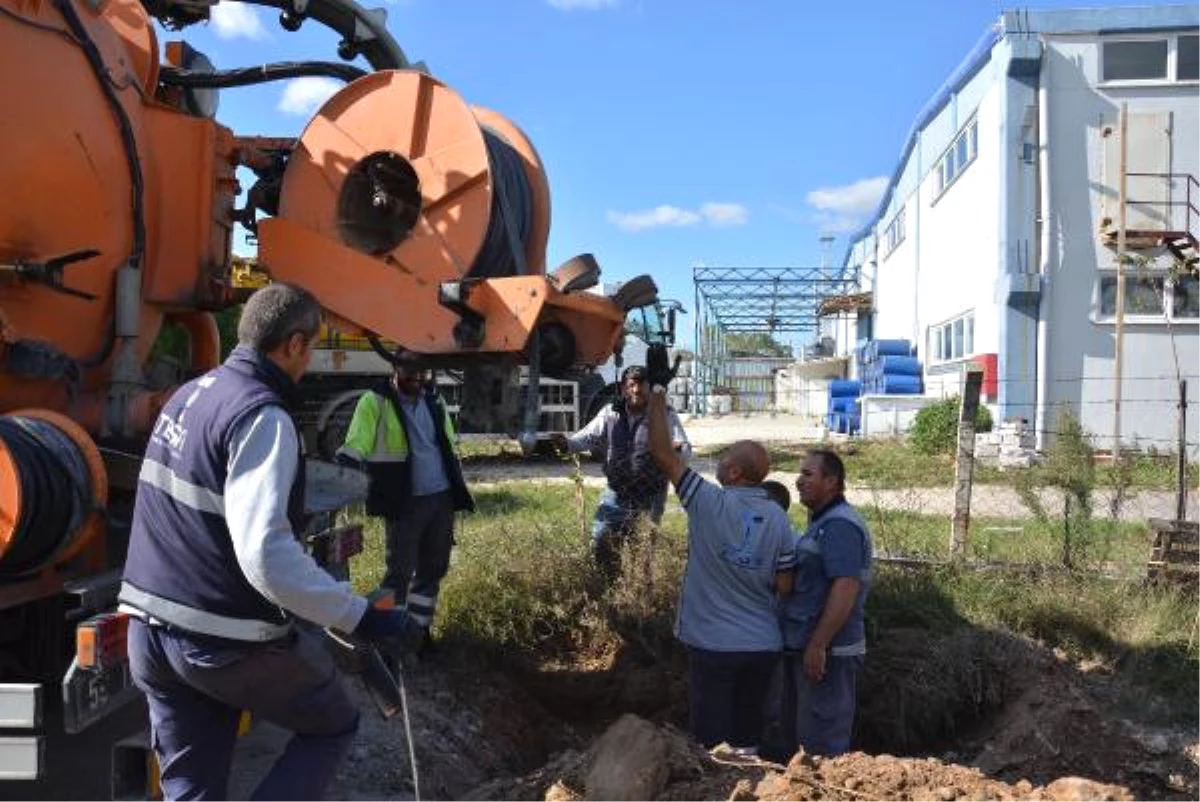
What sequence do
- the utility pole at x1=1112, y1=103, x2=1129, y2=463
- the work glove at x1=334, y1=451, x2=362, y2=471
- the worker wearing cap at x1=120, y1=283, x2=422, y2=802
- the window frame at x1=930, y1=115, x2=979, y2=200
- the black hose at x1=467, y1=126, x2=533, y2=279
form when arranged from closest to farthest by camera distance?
the worker wearing cap at x1=120, y1=283, x2=422, y2=802
the black hose at x1=467, y1=126, x2=533, y2=279
the work glove at x1=334, y1=451, x2=362, y2=471
the utility pole at x1=1112, y1=103, x2=1129, y2=463
the window frame at x1=930, y1=115, x2=979, y2=200

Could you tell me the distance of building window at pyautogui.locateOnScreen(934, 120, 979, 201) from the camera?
2011 centimetres

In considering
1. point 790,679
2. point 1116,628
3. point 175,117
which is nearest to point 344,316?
point 175,117

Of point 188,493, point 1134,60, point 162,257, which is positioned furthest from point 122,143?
point 1134,60

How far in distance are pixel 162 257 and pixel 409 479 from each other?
1.84m

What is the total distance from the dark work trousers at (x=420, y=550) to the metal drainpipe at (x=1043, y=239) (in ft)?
44.9

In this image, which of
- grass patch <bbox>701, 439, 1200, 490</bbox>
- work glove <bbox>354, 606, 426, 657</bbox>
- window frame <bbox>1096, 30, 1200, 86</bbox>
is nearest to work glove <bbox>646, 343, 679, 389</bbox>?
work glove <bbox>354, 606, 426, 657</bbox>

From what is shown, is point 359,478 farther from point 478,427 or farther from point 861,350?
point 861,350

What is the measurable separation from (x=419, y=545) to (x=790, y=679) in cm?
217

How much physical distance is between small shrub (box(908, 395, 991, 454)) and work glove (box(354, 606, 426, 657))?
15.2 m

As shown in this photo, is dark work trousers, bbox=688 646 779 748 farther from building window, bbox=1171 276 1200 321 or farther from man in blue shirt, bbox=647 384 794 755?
building window, bbox=1171 276 1200 321

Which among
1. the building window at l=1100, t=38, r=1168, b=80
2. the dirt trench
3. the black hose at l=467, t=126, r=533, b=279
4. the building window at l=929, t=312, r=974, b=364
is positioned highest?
the building window at l=1100, t=38, r=1168, b=80

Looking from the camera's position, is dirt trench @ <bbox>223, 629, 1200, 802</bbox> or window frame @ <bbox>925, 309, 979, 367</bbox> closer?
dirt trench @ <bbox>223, 629, 1200, 802</bbox>

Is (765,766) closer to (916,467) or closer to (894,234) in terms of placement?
(916,467)

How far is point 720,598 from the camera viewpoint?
4223mm
